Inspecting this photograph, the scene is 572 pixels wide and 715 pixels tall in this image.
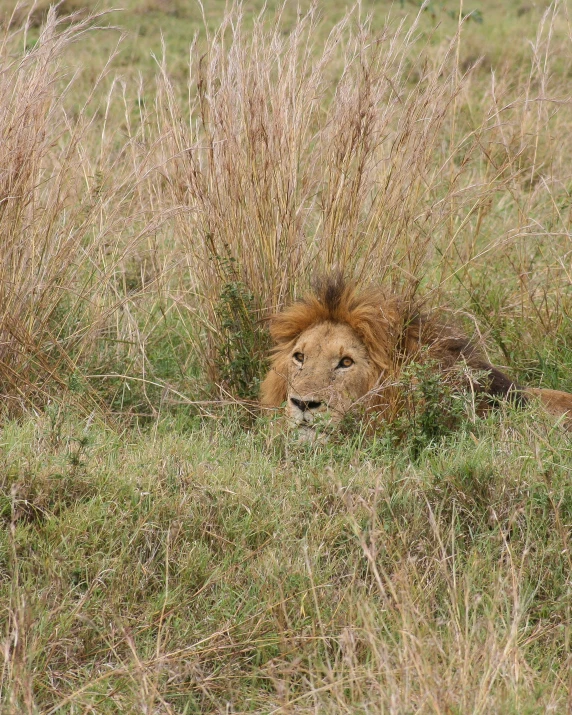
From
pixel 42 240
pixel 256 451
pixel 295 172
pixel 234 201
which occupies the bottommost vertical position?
pixel 256 451

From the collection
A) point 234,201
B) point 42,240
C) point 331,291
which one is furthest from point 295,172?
point 42,240

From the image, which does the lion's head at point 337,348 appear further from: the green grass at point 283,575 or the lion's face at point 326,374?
the green grass at point 283,575

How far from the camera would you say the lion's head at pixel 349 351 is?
431 centimetres

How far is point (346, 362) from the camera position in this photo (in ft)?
14.5

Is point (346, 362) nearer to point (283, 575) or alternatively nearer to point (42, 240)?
point (283, 575)

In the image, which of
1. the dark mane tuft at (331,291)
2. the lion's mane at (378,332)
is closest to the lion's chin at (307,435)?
the lion's mane at (378,332)

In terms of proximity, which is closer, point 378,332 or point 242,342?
point 378,332

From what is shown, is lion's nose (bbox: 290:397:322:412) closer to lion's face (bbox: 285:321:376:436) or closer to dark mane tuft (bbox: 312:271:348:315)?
lion's face (bbox: 285:321:376:436)

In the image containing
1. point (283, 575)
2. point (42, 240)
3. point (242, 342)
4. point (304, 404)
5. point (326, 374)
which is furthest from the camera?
point (242, 342)

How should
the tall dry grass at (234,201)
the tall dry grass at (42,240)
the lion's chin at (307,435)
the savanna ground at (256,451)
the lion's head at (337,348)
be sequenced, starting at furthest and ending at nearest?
1. the tall dry grass at (234,201)
2. the tall dry grass at (42,240)
3. the lion's head at (337,348)
4. the lion's chin at (307,435)
5. the savanna ground at (256,451)

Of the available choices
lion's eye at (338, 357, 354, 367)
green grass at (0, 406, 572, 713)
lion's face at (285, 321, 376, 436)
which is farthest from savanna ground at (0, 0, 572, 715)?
lion's eye at (338, 357, 354, 367)

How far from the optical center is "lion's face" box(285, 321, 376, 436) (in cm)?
427

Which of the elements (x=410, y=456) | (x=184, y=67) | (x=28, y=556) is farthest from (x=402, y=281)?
(x=184, y=67)

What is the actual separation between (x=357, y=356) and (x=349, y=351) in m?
0.05
